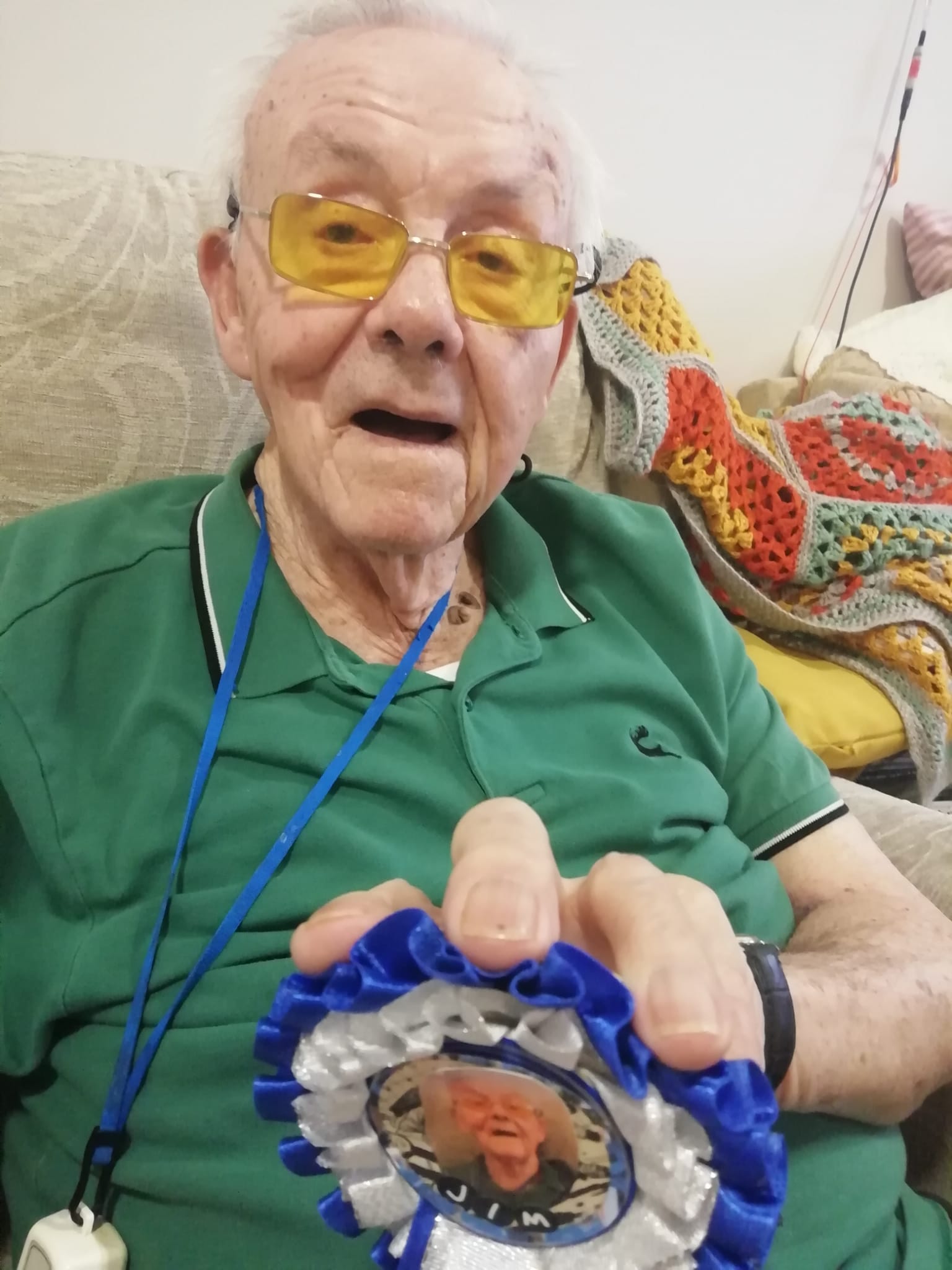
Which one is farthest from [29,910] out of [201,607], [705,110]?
[705,110]

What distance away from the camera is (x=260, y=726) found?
2.31ft

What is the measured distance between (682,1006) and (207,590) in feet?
1.83

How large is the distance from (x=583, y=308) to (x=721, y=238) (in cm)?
83

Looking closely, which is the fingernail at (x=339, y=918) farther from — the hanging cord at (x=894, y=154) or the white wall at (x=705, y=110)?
the hanging cord at (x=894, y=154)

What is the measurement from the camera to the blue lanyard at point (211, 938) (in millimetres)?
640

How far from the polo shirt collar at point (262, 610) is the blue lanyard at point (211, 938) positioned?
2 cm

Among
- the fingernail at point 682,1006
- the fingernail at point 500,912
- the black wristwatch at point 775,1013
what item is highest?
the fingernail at point 500,912

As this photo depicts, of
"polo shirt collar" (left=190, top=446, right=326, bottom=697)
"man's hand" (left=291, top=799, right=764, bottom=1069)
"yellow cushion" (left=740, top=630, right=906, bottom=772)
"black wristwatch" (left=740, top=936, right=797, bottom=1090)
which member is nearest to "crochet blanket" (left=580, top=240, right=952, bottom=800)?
"yellow cushion" (left=740, top=630, right=906, bottom=772)

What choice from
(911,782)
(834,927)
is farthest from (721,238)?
(834,927)

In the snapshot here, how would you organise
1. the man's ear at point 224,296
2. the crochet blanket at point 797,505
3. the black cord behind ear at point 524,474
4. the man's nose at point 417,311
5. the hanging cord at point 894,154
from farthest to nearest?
the hanging cord at point 894,154
the crochet blanket at point 797,505
the black cord behind ear at point 524,474
the man's ear at point 224,296
the man's nose at point 417,311

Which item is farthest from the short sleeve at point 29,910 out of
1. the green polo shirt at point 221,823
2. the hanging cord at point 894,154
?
the hanging cord at point 894,154

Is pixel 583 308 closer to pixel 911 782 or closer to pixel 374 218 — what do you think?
pixel 374 218

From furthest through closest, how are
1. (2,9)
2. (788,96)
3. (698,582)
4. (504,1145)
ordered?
(788,96) → (2,9) → (698,582) → (504,1145)

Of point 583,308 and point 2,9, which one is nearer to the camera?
point 2,9
